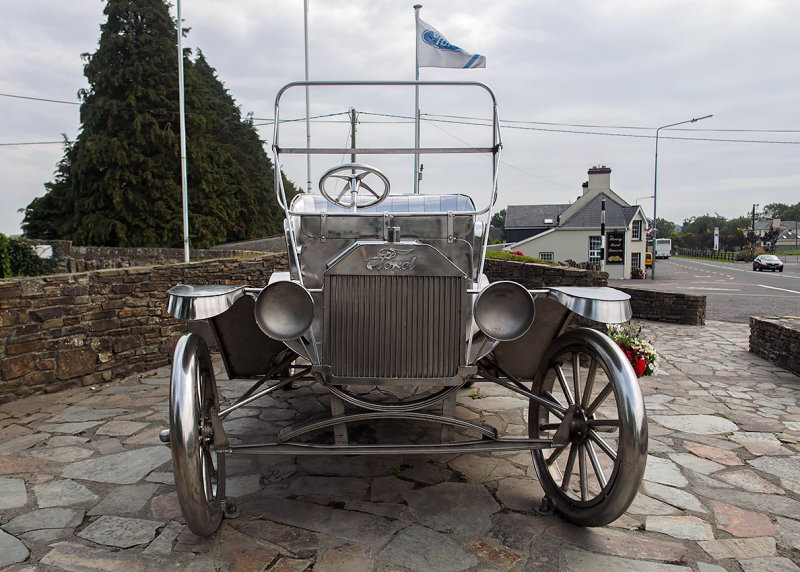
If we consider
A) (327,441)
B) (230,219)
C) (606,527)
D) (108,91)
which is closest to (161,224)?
(230,219)

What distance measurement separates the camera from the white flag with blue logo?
11.8 m

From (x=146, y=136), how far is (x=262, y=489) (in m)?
27.0

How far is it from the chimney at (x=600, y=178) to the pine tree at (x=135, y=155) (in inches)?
1000

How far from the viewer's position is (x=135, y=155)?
25781 mm

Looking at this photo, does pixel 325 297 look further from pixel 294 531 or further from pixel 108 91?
pixel 108 91

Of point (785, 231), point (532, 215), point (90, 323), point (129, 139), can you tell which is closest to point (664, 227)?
point (785, 231)

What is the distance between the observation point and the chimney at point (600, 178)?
38.1m

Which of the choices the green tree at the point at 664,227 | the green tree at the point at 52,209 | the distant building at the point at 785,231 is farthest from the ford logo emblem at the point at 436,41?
the green tree at the point at 664,227

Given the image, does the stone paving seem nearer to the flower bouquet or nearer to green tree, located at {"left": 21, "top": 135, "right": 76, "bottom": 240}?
the flower bouquet

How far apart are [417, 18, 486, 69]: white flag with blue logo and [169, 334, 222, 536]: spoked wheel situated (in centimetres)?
1069

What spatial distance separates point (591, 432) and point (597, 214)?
1440 inches

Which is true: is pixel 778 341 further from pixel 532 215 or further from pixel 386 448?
pixel 532 215

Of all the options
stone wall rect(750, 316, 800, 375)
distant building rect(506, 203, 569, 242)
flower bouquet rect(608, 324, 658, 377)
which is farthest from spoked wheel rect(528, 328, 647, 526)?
distant building rect(506, 203, 569, 242)

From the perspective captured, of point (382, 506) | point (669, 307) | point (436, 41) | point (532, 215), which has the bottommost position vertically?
point (382, 506)
